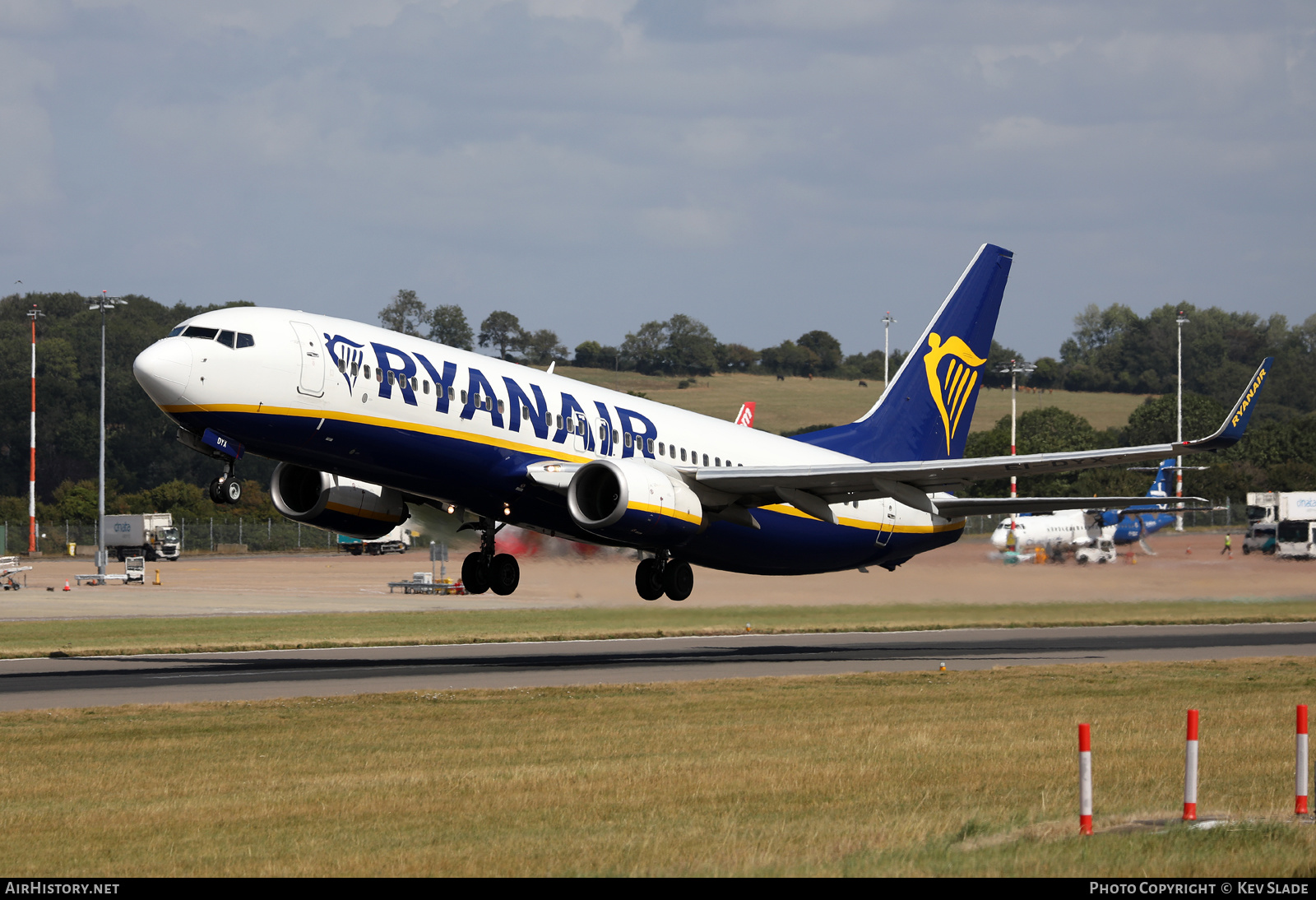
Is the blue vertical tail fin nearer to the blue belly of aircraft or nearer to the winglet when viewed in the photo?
the blue belly of aircraft

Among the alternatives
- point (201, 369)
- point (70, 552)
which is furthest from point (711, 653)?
point (70, 552)

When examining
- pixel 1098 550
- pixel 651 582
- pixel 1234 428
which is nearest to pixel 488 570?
pixel 651 582

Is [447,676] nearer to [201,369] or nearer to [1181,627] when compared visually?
[201,369]

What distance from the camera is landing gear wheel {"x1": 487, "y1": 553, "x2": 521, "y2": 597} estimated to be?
133 feet

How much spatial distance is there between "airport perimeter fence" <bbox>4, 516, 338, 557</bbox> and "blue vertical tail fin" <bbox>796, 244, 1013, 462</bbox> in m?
85.8

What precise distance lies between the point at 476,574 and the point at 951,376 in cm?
1865

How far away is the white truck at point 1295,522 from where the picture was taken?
7931 cm

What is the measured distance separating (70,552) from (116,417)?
84.5ft

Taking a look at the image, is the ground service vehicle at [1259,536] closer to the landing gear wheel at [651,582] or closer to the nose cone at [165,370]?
the landing gear wheel at [651,582]

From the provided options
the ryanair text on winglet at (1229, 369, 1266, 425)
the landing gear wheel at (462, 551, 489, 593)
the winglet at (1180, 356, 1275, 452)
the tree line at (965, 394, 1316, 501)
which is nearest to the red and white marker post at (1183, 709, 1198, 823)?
the winglet at (1180, 356, 1275, 452)

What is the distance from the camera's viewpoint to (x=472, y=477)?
34375 millimetres

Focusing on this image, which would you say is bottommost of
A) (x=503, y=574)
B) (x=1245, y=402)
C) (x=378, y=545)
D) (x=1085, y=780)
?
(x=378, y=545)

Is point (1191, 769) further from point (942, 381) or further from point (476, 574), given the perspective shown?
point (942, 381)

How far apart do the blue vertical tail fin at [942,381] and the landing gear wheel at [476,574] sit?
12.8m
